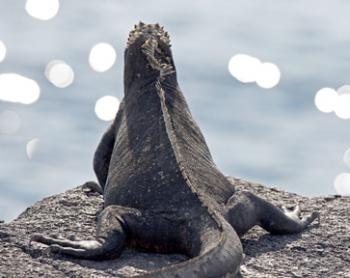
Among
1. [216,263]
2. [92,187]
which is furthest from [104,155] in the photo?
[216,263]

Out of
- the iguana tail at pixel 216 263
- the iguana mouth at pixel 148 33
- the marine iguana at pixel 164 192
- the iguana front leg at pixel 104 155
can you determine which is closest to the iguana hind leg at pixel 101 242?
the marine iguana at pixel 164 192

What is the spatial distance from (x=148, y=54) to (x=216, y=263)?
10.7 ft

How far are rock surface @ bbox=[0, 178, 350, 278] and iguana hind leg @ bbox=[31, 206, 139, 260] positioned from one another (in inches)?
2.2

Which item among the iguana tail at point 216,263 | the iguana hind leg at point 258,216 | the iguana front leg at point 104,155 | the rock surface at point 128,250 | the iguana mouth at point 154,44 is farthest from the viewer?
the iguana front leg at point 104,155

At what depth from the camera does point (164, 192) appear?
321 inches

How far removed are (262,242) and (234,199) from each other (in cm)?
44

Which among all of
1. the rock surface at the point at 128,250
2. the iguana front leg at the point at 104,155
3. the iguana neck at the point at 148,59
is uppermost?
the iguana neck at the point at 148,59

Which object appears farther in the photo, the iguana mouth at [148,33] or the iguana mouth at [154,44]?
the iguana mouth at [148,33]

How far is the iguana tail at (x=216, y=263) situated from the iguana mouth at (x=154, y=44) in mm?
2487

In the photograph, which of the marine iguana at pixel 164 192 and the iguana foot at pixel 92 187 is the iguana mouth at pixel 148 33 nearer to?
the marine iguana at pixel 164 192

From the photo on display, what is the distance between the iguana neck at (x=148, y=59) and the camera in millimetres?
9719

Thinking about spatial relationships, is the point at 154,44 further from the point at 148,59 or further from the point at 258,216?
the point at 258,216

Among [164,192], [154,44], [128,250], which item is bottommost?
[128,250]

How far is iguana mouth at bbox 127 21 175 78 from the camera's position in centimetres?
971
